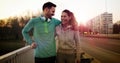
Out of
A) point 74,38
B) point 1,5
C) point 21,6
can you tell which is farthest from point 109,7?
point 74,38

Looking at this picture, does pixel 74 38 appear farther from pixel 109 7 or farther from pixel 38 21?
pixel 109 7

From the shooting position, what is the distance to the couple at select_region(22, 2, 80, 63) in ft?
6.88

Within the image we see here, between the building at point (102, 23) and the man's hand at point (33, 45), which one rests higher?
the building at point (102, 23)

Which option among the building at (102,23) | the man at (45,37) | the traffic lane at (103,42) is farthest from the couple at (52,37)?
the traffic lane at (103,42)

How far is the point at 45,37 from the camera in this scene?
6.84 feet

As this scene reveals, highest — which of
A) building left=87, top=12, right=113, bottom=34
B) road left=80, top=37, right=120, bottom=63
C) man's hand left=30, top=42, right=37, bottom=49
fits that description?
building left=87, top=12, right=113, bottom=34

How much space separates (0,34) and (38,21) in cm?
245

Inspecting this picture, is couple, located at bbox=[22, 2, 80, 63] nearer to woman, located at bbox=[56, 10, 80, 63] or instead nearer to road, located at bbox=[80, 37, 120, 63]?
woman, located at bbox=[56, 10, 80, 63]

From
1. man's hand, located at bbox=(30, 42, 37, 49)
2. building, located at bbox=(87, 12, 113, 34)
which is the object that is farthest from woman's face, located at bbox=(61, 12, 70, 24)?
building, located at bbox=(87, 12, 113, 34)

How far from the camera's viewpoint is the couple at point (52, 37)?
6.88ft

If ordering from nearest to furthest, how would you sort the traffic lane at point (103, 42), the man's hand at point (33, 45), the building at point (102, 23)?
the man's hand at point (33, 45)
the building at point (102, 23)
the traffic lane at point (103, 42)

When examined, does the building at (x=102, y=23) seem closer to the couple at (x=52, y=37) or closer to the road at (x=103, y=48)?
the road at (x=103, y=48)

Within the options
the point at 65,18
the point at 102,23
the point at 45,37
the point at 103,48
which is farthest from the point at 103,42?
the point at 45,37

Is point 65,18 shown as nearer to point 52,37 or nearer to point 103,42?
point 52,37
